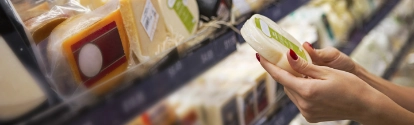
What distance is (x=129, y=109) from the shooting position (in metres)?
0.76

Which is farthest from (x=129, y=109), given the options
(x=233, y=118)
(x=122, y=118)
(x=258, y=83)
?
(x=258, y=83)

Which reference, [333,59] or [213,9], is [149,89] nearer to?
[213,9]

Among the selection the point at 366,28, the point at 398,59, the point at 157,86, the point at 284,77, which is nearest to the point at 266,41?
the point at 284,77

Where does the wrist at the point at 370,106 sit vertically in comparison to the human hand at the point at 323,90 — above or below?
below

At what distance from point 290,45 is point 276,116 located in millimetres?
461

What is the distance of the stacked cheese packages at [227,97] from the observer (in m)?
1.11

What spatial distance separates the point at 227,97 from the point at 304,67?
14.3 inches

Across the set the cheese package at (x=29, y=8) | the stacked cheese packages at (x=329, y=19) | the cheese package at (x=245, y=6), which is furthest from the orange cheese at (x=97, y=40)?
the stacked cheese packages at (x=329, y=19)

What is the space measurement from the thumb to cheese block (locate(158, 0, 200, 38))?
0.28 m

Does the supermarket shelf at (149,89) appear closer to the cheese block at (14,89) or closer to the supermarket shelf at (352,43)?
the cheese block at (14,89)

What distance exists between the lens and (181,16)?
0.99 m

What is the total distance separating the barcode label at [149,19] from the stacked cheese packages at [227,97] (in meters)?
0.17

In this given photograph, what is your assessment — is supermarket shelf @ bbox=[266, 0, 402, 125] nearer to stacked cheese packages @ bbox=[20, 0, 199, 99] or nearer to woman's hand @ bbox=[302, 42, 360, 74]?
woman's hand @ bbox=[302, 42, 360, 74]

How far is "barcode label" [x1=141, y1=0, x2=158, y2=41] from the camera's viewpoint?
0.86 m
